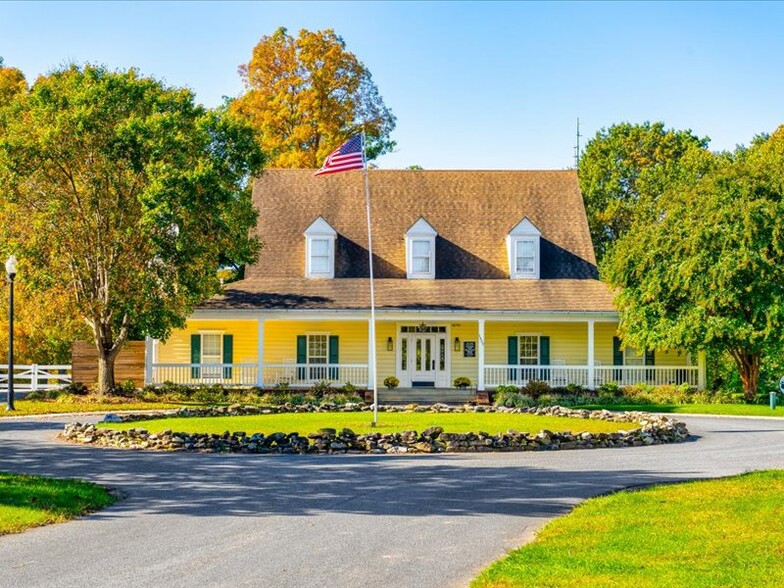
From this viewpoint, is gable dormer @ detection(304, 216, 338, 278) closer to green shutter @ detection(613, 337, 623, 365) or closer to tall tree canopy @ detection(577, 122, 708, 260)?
green shutter @ detection(613, 337, 623, 365)

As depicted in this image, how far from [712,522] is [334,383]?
2807 centimetres

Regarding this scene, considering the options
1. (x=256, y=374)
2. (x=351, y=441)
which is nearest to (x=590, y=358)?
(x=256, y=374)

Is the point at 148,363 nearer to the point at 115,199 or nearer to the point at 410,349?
the point at 115,199

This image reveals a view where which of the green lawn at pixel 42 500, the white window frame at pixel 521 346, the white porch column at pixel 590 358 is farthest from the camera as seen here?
the white window frame at pixel 521 346

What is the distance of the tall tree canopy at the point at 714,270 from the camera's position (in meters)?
36.8

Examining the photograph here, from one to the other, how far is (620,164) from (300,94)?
1702cm

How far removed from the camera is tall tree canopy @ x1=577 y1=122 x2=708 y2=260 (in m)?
55.3

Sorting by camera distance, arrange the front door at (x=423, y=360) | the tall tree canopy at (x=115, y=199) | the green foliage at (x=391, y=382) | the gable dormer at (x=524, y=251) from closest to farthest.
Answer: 1. the tall tree canopy at (x=115, y=199)
2. the green foliage at (x=391, y=382)
3. the front door at (x=423, y=360)
4. the gable dormer at (x=524, y=251)

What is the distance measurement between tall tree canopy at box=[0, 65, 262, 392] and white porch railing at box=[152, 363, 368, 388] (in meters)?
4.31

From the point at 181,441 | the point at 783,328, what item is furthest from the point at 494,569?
the point at 783,328

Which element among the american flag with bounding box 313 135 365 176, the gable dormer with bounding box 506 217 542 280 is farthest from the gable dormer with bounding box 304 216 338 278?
the american flag with bounding box 313 135 365 176

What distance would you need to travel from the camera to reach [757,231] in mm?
36938

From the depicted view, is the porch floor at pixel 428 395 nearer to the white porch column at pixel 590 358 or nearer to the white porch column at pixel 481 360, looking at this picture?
the white porch column at pixel 481 360

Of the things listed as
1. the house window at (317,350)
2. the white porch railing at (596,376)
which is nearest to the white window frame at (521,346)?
the white porch railing at (596,376)
